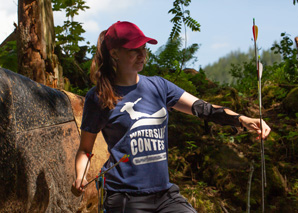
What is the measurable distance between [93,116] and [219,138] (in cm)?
400

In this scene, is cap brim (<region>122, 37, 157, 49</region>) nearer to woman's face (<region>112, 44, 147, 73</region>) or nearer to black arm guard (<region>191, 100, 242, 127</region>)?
woman's face (<region>112, 44, 147, 73</region>)

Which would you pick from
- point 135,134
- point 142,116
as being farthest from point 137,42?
point 135,134

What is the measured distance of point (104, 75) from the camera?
7.40 feet

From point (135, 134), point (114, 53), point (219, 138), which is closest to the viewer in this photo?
point (135, 134)

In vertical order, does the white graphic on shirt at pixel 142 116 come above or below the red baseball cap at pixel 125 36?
Answer: below

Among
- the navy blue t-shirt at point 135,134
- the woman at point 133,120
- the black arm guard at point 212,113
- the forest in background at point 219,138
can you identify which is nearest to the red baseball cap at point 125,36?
the woman at point 133,120

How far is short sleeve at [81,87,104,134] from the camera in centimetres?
216

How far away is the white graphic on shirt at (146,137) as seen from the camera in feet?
6.70

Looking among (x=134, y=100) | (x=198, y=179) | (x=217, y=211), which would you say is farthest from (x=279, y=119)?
(x=134, y=100)

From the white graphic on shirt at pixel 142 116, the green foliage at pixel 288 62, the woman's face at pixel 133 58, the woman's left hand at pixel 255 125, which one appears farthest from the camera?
the green foliage at pixel 288 62

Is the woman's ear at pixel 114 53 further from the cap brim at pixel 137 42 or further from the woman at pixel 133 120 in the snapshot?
the cap brim at pixel 137 42

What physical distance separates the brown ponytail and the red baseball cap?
0.08 m

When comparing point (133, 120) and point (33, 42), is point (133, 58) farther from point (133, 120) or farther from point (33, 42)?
point (33, 42)

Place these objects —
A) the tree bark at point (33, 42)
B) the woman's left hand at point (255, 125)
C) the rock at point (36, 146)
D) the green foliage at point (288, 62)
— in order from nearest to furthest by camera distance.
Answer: the woman's left hand at point (255, 125)
the rock at point (36, 146)
the tree bark at point (33, 42)
the green foliage at point (288, 62)
